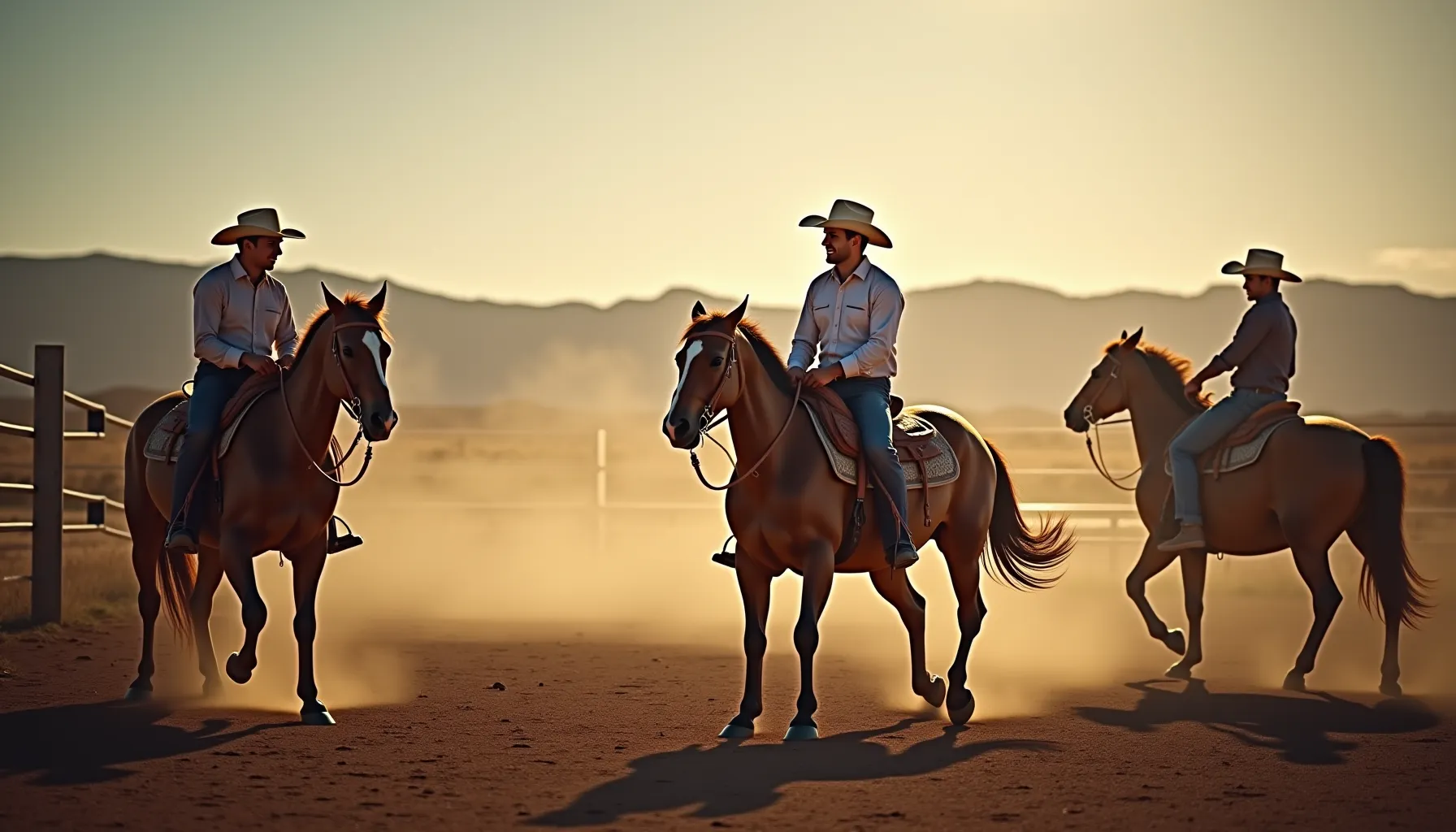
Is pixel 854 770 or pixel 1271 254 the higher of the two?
pixel 1271 254

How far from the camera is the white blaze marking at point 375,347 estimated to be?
9.07m

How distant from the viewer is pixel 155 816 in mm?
6590

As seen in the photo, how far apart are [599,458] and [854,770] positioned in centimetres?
1733

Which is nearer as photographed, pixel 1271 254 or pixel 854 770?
pixel 854 770

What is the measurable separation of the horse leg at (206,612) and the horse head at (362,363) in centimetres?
173

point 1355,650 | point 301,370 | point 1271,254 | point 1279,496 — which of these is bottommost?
point 1355,650

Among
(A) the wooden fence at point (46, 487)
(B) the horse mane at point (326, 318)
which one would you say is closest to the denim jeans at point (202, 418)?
(B) the horse mane at point (326, 318)

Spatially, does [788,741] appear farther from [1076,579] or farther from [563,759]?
[1076,579]

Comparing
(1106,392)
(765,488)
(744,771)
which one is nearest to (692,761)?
(744,771)

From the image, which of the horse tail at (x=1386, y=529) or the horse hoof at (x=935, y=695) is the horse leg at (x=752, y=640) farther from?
the horse tail at (x=1386, y=529)

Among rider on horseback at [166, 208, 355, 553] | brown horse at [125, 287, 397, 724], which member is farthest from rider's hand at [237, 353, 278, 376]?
brown horse at [125, 287, 397, 724]

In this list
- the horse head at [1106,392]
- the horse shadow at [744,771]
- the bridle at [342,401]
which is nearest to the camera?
the horse shadow at [744,771]

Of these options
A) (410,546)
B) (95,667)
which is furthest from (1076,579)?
(95,667)

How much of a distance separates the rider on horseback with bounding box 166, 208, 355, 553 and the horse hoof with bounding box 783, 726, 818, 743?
3.56 m
